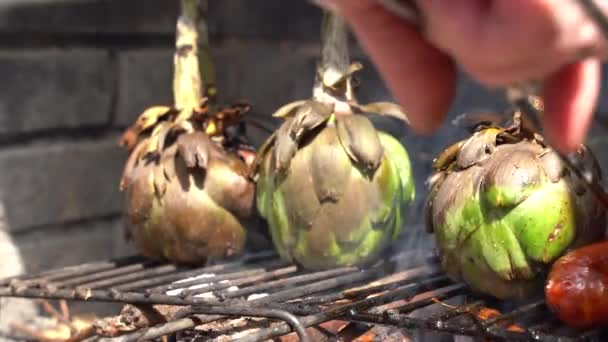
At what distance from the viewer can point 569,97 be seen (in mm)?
302

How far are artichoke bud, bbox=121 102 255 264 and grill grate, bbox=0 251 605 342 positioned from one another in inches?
1.3

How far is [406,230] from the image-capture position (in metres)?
1.13

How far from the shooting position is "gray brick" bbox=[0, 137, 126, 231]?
1.35m

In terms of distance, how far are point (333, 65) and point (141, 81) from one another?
1.59 ft

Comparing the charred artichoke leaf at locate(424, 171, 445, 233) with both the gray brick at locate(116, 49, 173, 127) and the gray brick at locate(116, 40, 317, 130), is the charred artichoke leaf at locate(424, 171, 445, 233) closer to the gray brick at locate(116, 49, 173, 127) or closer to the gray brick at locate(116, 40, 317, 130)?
the gray brick at locate(116, 40, 317, 130)

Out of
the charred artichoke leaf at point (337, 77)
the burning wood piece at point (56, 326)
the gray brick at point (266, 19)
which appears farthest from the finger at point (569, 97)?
the gray brick at point (266, 19)

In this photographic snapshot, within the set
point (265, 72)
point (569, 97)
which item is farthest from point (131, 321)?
point (569, 97)

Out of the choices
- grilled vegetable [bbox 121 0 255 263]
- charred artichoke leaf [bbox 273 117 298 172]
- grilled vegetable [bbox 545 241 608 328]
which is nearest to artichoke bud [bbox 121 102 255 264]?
grilled vegetable [bbox 121 0 255 263]

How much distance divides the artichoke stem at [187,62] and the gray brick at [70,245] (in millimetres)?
347

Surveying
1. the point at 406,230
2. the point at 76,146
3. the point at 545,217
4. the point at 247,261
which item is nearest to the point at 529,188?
the point at 545,217

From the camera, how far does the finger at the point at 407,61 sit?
1.01 ft

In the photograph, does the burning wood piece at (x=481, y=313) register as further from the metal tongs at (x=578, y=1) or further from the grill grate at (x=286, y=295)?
the metal tongs at (x=578, y=1)

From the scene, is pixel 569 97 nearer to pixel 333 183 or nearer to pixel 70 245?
pixel 333 183

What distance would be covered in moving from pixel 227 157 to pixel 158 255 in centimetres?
16
